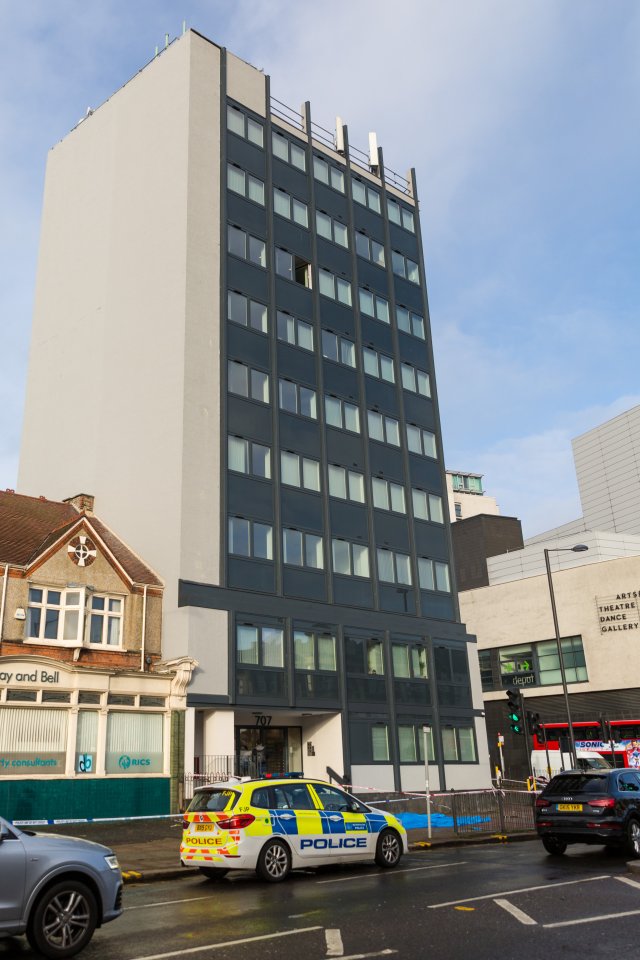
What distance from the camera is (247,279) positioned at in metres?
37.4

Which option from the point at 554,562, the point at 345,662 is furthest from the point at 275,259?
the point at 554,562

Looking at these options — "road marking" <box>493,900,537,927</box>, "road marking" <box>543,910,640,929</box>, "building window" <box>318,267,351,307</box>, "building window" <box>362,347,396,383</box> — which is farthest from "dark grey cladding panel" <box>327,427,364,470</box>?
"road marking" <box>543,910,640,929</box>

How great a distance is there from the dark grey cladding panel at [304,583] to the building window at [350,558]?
1.06 m

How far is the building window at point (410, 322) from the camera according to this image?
145 ft

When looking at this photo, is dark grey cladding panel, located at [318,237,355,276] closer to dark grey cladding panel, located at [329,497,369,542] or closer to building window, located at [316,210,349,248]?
building window, located at [316,210,349,248]

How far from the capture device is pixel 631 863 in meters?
13.9

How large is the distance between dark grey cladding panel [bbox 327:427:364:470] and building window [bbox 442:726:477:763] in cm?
1270

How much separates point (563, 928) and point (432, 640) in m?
29.3

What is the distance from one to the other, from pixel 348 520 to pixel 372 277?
46.1 ft

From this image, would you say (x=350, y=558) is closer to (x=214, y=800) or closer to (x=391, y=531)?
(x=391, y=531)

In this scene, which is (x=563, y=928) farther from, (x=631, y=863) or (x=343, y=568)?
(x=343, y=568)

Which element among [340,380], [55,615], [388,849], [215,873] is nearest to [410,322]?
[340,380]

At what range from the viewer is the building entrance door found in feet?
109

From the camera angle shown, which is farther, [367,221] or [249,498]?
[367,221]
